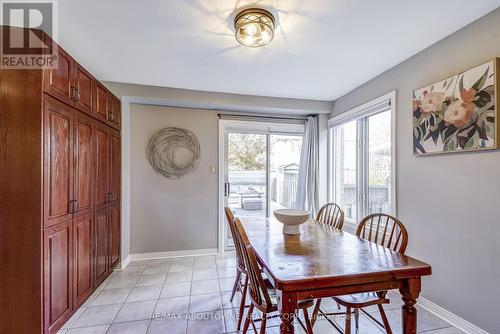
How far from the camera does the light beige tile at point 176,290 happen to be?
2439 millimetres

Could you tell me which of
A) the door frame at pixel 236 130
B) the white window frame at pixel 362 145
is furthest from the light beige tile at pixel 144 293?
the white window frame at pixel 362 145

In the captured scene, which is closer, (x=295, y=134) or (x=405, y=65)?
(x=405, y=65)

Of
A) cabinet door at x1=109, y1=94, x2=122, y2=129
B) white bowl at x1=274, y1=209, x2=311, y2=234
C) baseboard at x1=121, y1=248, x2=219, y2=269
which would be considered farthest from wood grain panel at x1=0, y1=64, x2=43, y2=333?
white bowl at x1=274, y1=209, x2=311, y2=234

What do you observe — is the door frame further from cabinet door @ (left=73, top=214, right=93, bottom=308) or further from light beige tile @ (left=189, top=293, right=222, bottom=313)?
cabinet door @ (left=73, top=214, right=93, bottom=308)

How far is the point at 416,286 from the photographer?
1.29 meters

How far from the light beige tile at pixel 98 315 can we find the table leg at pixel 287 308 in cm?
166

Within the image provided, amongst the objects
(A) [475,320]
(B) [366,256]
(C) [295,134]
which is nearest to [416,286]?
(B) [366,256]

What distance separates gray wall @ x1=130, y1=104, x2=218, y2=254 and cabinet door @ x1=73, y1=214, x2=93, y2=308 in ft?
3.66

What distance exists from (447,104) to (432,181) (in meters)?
0.68

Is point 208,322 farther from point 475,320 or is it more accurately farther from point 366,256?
point 475,320

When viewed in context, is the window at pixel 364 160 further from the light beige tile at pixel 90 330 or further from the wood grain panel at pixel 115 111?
the wood grain panel at pixel 115 111

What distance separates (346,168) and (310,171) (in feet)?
1.85

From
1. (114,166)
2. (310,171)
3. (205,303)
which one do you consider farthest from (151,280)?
(310,171)

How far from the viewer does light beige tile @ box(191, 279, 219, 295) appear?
250 centimetres
